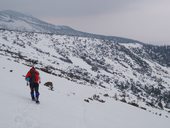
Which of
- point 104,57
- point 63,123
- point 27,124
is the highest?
point 27,124

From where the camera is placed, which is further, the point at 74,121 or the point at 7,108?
the point at 74,121

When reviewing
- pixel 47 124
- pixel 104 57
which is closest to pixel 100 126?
pixel 47 124

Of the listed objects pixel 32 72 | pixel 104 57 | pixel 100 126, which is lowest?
pixel 104 57

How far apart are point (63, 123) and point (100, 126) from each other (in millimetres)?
3206

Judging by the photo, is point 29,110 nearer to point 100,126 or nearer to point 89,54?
point 100,126

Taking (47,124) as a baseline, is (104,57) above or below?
below

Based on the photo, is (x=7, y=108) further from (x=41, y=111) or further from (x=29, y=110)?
(x=41, y=111)

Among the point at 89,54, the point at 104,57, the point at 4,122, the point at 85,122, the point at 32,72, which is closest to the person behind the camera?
the point at 4,122

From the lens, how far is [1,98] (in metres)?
11.7

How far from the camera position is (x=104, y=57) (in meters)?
196

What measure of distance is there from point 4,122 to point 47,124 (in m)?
2.11

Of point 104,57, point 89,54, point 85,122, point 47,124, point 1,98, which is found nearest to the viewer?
point 47,124

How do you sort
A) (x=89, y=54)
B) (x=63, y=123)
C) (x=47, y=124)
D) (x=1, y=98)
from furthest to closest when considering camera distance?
(x=89, y=54) → (x=1, y=98) → (x=63, y=123) → (x=47, y=124)

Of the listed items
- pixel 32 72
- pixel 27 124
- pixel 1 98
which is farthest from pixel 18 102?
pixel 27 124
